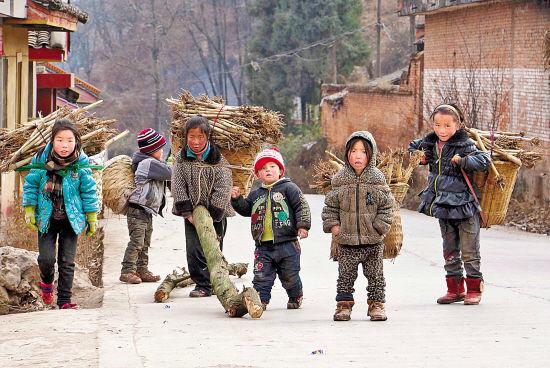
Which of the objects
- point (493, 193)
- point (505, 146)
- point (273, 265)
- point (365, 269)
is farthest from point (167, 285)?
point (505, 146)

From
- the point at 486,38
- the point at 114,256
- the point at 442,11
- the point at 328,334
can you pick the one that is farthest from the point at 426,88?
the point at 328,334

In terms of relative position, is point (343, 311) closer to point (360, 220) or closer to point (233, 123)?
point (360, 220)

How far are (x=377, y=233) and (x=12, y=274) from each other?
3387mm

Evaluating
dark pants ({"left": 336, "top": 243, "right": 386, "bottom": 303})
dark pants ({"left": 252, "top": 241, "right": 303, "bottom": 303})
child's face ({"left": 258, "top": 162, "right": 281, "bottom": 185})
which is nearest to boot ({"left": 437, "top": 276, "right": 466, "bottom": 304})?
dark pants ({"left": 336, "top": 243, "right": 386, "bottom": 303})

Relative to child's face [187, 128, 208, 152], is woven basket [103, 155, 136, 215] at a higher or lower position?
lower

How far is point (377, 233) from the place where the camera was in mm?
9000

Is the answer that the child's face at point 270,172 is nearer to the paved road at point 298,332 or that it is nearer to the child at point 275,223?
the child at point 275,223

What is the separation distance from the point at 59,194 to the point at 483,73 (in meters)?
20.8

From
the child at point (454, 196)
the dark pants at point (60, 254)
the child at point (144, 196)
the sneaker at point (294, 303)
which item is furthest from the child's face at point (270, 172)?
the child at point (144, 196)

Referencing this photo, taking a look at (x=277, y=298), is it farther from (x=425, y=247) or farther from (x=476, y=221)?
(x=425, y=247)

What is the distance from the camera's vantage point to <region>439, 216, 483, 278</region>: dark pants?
388 inches

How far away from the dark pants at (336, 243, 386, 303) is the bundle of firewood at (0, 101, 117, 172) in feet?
10.1

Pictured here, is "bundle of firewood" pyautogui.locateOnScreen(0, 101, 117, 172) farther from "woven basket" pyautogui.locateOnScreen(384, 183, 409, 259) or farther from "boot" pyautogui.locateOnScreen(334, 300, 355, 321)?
"boot" pyautogui.locateOnScreen(334, 300, 355, 321)

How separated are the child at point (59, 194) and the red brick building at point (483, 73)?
15359mm
